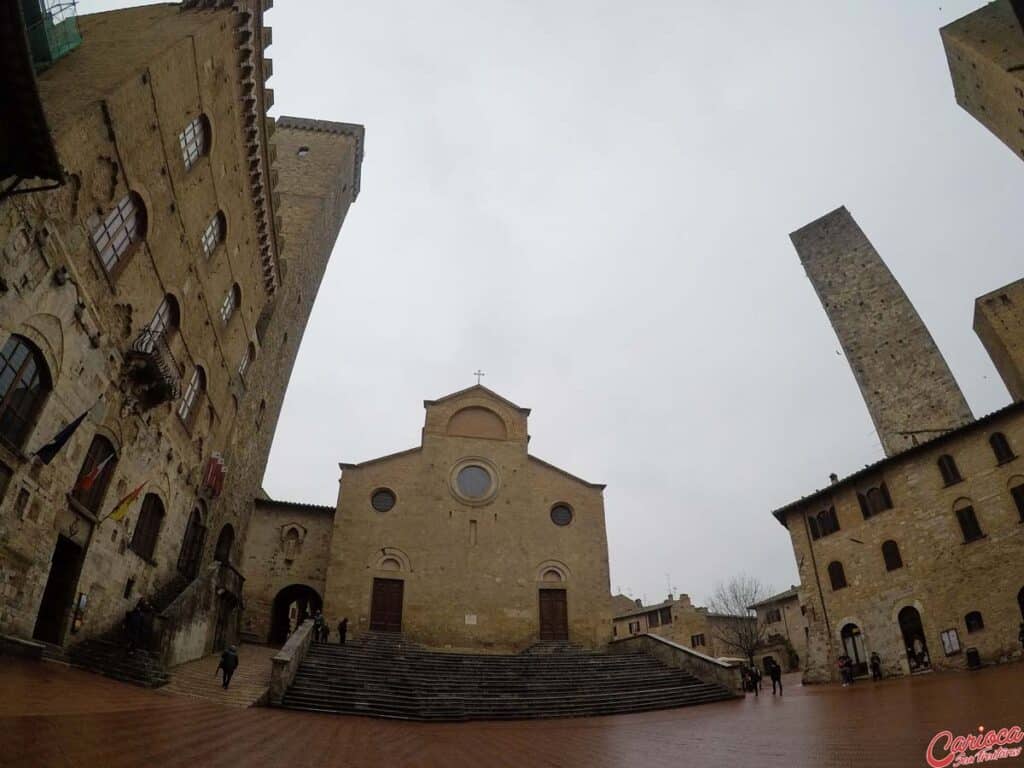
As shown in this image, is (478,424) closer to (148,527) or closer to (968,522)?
(148,527)

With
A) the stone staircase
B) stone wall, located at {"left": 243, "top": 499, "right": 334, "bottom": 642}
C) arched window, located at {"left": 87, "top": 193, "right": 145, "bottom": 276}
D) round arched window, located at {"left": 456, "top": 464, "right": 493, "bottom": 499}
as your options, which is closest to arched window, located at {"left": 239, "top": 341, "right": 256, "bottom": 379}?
stone wall, located at {"left": 243, "top": 499, "right": 334, "bottom": 642}

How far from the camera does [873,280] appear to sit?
3197 cm

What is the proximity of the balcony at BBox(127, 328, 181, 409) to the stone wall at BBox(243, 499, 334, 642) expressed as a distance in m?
12.5

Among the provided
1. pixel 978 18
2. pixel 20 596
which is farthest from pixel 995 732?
pixel 978 18

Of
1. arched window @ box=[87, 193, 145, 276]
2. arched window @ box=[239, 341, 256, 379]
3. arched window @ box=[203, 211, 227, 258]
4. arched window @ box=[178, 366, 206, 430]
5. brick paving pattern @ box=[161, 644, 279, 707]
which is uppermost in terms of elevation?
arched window @ box=[203, 211, 227, 258]

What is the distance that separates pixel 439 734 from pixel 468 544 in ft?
49.1

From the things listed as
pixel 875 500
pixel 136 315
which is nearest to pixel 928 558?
pixel 875 500

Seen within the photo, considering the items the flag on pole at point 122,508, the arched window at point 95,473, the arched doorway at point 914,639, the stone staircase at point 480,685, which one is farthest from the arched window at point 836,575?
the arched window at point 95,473

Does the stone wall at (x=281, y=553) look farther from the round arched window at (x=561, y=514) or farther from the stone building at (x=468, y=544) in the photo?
the round arched window at (x=561, y=514)

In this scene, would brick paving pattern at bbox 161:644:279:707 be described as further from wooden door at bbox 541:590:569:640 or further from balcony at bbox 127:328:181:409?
wooden door at bbox 541:590:569:640

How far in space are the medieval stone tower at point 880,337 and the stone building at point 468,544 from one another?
15745 mm

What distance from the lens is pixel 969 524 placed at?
65.5ft

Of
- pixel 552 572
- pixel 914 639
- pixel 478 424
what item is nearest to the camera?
pixel 914 639

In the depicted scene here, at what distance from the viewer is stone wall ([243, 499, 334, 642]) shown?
24234 mm
